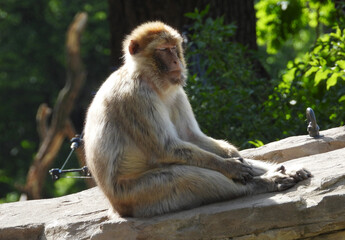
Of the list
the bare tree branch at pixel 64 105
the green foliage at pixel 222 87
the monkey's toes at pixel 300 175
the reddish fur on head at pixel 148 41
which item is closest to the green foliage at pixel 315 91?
the green foliage at pixel 222 87

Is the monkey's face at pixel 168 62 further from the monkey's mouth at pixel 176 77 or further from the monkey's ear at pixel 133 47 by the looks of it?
the monkey's ear at pixel 133 47

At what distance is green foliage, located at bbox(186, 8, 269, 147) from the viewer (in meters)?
7.62

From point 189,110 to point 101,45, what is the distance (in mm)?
19108

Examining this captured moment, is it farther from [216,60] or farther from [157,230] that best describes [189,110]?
[216,60]

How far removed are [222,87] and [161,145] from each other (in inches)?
148

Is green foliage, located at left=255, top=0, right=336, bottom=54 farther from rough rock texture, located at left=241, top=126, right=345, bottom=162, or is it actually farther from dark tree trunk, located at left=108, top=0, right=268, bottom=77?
rough rock texture, located at left=241, top=126, right=345, bottom=162

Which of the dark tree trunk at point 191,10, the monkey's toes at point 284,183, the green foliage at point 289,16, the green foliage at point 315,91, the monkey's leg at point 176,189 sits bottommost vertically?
the monkey's toes at point 284,183

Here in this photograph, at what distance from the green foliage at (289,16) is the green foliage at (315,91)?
40.9 inches

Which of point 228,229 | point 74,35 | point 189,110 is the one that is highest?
point 74,35

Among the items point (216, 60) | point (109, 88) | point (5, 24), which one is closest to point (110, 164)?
point (109, 88)

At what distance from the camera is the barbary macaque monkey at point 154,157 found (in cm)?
478

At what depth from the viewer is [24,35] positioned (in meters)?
22.4

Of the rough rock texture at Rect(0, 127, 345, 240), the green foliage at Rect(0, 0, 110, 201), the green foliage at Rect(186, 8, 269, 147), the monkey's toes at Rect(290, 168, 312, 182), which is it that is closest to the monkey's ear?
the rough rock texture at Rect(0, 127, 345, 240)

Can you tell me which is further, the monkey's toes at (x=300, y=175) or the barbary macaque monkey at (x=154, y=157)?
the monkey's toes at (x=300, y=175)
